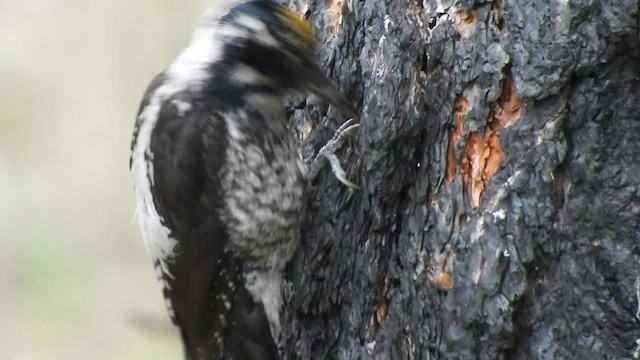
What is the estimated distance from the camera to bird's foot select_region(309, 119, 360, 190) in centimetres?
261

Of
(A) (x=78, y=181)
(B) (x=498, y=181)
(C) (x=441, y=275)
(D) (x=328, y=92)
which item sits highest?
(A) (x=78, y=181)

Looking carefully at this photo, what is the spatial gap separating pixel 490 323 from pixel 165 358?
326 centimetres

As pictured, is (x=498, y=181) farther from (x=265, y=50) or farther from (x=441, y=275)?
(x=265, y=50)

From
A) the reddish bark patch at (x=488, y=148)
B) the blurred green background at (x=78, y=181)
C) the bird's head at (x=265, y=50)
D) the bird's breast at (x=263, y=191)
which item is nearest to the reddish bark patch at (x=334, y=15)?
the bird's head at (x=265, y=50)

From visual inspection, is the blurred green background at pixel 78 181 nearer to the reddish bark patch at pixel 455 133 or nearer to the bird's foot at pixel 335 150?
the bird's foot at pixel 335 150

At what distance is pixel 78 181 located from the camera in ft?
18.2

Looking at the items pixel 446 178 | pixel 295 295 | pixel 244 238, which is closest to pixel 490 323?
pixel 446 178

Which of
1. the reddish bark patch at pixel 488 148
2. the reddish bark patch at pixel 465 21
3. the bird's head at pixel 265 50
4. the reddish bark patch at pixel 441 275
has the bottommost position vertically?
the reddish bark patch at pixel 441 275

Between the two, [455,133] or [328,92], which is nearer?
[455,133]

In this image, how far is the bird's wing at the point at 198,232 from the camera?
2.74 meters

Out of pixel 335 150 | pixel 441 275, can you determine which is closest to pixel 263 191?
pixel 335 150

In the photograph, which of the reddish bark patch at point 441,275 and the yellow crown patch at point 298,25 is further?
the yellow crown patch at point 298,25

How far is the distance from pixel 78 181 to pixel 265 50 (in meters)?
3.11

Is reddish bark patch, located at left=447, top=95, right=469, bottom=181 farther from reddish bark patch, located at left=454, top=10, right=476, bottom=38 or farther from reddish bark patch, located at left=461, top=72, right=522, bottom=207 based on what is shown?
reddish bark patch, located at left=454, top=10, right=476, bottom=38
